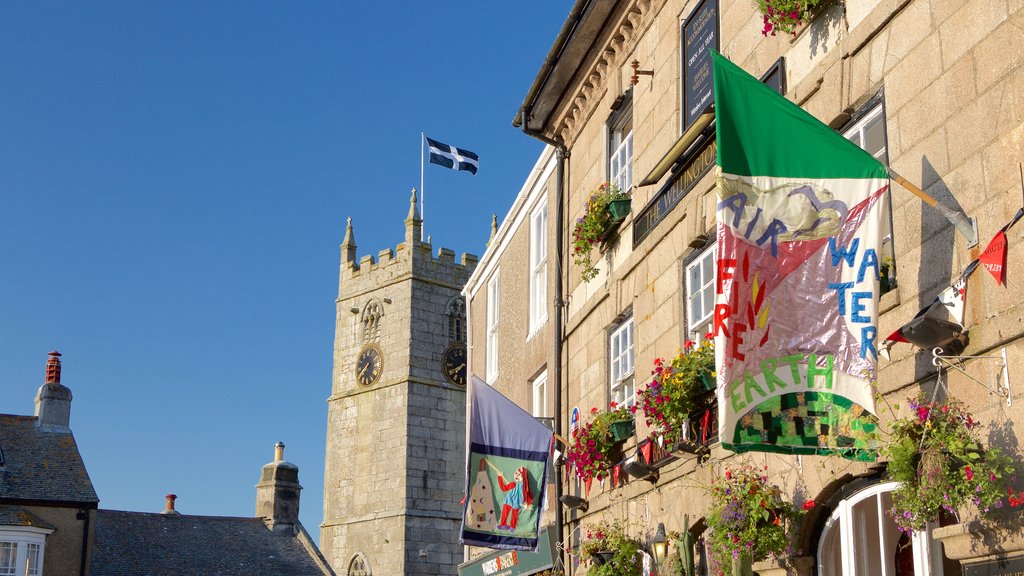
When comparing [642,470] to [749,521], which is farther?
[642,470]

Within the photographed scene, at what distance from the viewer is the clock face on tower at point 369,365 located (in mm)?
53906

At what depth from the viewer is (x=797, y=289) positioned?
23.9 ft

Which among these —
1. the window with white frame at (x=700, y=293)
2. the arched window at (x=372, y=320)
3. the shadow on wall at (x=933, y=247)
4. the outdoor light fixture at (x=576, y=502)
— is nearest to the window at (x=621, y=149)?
the window with white frame at (x=700, y=293)

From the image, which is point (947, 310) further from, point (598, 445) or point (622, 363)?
point (622, 363)

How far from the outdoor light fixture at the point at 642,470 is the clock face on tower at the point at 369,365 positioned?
42173 mm

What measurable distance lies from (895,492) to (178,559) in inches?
1557

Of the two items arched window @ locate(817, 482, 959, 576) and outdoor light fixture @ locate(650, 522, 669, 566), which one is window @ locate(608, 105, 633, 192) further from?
arched window @ locate(817, 482, 959, 576)

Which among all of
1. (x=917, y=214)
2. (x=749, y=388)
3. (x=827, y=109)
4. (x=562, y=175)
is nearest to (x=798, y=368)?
(x=749, y=388)

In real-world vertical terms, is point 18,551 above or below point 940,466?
above

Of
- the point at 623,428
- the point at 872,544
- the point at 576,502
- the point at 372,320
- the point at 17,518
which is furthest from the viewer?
the point at 372,320

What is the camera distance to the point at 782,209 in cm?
741

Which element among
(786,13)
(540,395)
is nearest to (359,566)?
(540,395)

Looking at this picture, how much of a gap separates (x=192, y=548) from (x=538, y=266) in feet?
101

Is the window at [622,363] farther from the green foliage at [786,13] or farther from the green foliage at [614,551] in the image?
the green foliage at [786,13]
